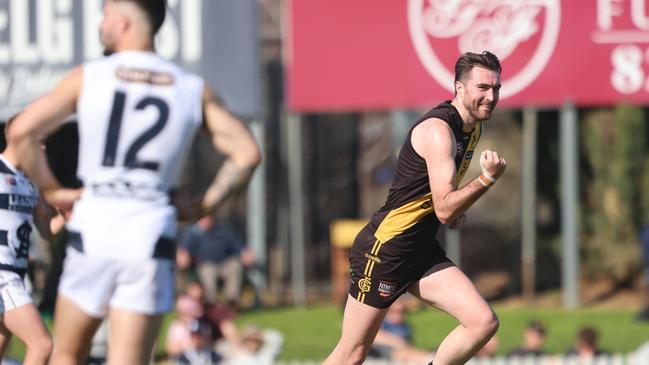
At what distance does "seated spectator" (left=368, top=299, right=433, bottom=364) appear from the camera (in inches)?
479

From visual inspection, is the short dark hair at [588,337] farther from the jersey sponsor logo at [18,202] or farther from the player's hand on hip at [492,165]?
the jersey sponsor logo at [18,202]

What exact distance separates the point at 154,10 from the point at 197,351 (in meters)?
7.98

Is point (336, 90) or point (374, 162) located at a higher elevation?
point (336, 90)

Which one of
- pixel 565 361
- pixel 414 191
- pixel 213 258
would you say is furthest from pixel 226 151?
pixel 213 258

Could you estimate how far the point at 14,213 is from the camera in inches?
287

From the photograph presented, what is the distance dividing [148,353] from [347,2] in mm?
13198

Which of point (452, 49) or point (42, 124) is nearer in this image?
point (42, 124)

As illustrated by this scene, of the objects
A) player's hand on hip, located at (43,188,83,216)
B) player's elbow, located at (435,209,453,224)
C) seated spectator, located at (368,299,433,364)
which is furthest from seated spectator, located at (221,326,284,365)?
player's hand on hip, located at (43,188,83,216)

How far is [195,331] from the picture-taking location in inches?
516

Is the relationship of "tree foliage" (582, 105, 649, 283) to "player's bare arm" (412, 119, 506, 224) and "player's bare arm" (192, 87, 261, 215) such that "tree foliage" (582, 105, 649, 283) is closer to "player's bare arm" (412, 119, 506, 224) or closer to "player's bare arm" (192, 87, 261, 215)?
"player's bare arm" (412, 119, 506, 224)

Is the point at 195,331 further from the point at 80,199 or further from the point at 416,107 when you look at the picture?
the point at 80,199

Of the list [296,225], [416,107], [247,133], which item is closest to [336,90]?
[416,107]

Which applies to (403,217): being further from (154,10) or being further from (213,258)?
(213,258)

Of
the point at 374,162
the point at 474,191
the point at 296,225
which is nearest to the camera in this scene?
the point at 474,191
